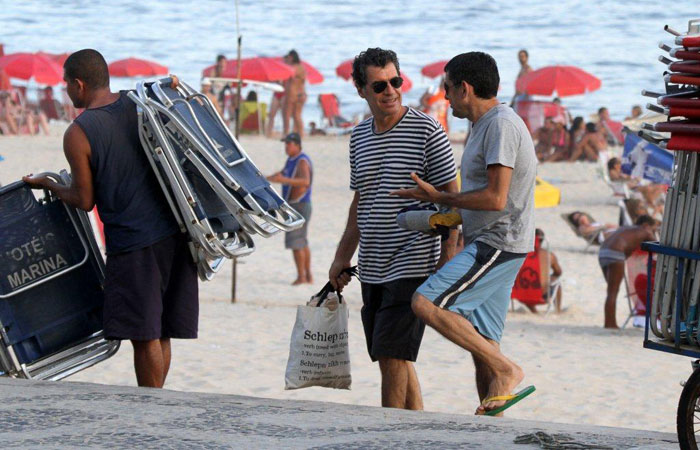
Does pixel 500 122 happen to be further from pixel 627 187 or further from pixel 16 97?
pixel 16 97

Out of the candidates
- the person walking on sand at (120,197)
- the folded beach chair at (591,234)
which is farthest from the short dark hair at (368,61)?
the folded beach chair at (591,234)

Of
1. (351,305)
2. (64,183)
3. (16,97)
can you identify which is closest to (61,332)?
(64,183)

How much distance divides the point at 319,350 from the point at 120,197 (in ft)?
3.16

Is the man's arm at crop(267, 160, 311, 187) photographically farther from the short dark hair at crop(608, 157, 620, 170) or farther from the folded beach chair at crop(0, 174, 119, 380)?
the short dark hair at crop(608, 157, 620, 170)

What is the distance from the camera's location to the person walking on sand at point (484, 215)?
4.32 meters

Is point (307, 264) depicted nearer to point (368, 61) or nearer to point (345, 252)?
point (345, 252)

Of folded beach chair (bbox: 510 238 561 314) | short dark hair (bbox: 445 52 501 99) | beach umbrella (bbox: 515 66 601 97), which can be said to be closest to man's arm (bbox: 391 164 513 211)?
short dark hair (bbox: 445 52 501 99)

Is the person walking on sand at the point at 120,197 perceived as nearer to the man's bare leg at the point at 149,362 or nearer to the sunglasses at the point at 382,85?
the man's bare leg at the point at 149,362

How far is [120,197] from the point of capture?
15.6 ft

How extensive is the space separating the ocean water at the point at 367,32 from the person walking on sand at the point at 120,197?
3663cm

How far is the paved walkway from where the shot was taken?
12.5ft

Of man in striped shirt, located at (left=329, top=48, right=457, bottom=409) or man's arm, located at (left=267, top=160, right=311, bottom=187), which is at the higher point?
man in striped shirt, located at (left=329, top=48, right=457, bottom=409)

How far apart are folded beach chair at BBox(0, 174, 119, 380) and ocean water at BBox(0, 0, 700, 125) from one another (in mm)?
36556

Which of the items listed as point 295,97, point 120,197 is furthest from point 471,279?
point 295,97
